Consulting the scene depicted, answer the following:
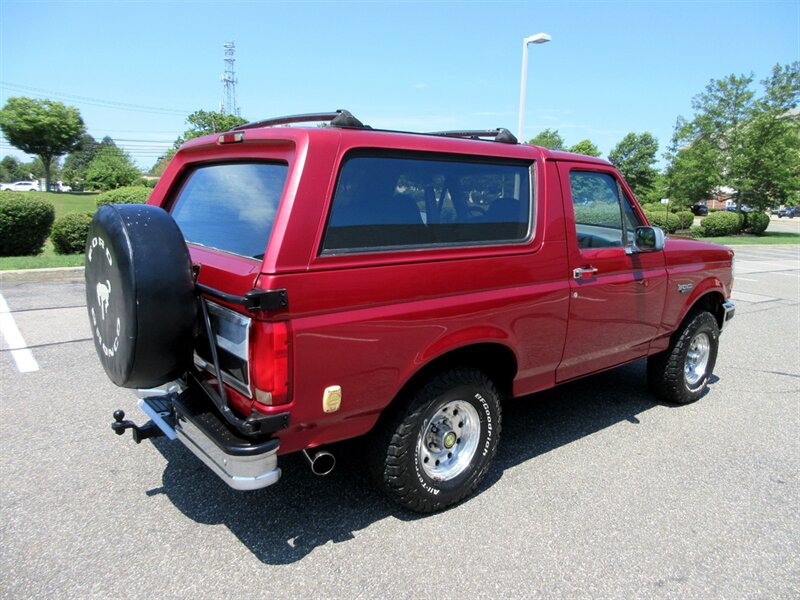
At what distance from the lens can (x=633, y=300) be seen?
379 cm

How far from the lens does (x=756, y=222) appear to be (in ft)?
89.2

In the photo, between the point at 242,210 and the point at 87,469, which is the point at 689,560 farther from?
the point at 87,469

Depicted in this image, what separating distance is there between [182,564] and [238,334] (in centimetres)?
113

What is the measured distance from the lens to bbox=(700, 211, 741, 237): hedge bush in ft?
84.0

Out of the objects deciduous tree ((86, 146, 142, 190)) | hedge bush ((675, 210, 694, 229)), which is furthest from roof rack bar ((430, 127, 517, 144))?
deciduous tree ((86, 146, 142, 190))

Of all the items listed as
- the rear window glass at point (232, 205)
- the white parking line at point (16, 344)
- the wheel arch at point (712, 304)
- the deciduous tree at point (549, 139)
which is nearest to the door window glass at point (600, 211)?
the wheel arch at point (712, 304)

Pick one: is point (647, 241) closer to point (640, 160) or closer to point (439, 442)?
point (439, 442)

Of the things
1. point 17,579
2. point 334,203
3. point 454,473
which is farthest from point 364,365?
point 17,579

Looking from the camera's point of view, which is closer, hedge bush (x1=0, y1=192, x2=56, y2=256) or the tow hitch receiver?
the tow hitch receiver

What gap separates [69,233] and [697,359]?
40.1 ft

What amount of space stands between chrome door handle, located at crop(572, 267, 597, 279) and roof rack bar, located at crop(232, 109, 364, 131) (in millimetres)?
1599

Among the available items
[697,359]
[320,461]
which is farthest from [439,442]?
[697,359]

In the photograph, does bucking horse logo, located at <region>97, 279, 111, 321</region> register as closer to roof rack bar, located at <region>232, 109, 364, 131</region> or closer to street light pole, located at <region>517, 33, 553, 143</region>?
roof rack bar, located at <region>232, 109, 364, 131</region>

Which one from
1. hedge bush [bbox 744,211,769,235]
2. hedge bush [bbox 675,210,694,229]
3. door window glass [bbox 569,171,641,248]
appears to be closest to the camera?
door window glass [bbox 569,171,641,248]
